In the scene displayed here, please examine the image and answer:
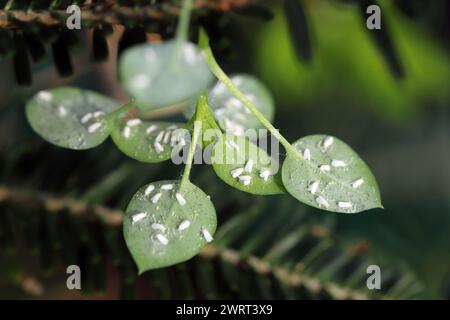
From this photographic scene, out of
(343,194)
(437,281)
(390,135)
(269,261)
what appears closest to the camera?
(343,194)

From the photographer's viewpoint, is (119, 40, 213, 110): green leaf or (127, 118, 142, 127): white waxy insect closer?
(119, 40, 213, 110): green leaf

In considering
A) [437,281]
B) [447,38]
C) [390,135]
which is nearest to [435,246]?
[437,281]

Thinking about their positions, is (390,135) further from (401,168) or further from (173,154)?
(173,154)

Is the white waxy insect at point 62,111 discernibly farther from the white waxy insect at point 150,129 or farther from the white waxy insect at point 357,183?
the white waxy insect at point 357,183

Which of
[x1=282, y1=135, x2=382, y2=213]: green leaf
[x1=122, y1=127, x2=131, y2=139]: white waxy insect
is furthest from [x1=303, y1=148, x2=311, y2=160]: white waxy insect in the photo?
[x1=122, y1=127, x2=131, y2=139]: white waxy insect

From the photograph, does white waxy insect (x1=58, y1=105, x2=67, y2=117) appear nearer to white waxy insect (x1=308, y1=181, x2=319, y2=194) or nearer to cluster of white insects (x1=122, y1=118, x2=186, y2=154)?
cluster of white insects (x1=122, y1=118, x2=186, y2=154)

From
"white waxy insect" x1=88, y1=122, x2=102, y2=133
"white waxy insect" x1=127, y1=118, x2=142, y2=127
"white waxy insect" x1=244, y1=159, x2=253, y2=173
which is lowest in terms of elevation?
"white waxy insect" x1=88, y1=122, x2=102, y2=133

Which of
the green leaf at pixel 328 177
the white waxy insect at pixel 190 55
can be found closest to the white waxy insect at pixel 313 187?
the green leaf at pixel 328 177

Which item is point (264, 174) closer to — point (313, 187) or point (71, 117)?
point (313, 187)
